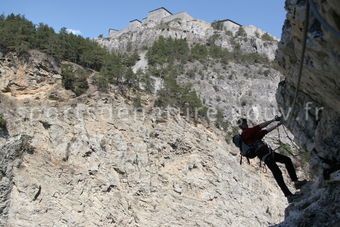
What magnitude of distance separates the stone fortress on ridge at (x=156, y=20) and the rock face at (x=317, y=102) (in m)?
53.2

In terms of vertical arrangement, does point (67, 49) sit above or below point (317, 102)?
above

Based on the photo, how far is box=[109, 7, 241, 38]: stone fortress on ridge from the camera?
60.9 m

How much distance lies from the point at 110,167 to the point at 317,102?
440 inches

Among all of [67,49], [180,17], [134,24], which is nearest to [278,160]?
[67,49]

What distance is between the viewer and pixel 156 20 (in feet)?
213

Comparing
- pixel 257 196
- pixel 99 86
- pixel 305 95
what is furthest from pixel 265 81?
pixel 305 95

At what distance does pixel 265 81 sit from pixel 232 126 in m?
9.52

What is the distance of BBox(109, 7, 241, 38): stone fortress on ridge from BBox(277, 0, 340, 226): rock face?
5315 centimetres

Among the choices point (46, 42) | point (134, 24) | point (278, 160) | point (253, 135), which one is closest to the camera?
point (253, 135)

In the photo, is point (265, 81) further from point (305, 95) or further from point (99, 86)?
point (305, 95)

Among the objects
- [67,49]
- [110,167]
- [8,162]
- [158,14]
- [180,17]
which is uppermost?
[158,14]

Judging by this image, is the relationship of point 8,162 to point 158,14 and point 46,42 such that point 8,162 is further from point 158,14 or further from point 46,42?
point 158,14

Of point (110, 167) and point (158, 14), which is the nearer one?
point (110, 167)

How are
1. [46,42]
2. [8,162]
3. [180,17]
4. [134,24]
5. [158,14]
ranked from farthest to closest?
[158,14] → [134,24] → [180,17] → [46,42] → [8,162]
